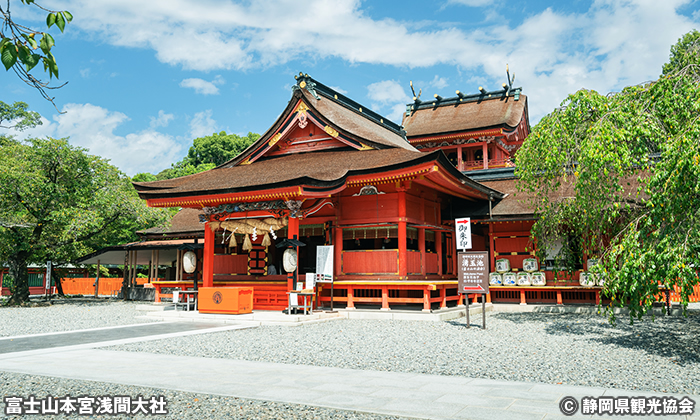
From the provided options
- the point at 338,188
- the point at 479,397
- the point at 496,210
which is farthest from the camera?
the point at 496,210

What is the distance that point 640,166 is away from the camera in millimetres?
9852

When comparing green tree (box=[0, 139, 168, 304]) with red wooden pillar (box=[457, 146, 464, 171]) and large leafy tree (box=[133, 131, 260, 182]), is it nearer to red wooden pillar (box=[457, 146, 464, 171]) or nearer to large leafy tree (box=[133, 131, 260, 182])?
red wooden pillar (box=[457, 146, 464, 171])

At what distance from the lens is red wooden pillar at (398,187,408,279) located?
1580 cm

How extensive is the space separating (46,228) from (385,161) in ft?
55.4

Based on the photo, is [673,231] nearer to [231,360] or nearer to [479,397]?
[479,397]

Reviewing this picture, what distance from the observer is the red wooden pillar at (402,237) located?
15797mm

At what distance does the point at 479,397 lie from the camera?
230 inches

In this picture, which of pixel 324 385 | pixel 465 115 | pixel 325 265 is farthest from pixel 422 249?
pixel 465 115

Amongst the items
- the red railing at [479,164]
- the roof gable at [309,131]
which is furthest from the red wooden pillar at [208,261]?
the red railing at [479,164]

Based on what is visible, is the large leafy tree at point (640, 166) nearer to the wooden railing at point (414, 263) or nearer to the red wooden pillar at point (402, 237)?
the red wooden pillar at point (402, 237)

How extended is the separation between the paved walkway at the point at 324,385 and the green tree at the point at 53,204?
14105 mm

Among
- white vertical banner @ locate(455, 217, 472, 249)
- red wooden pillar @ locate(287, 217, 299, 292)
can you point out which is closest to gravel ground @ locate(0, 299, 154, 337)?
red wooden pillar @ locate(287, 217, 299, 292)

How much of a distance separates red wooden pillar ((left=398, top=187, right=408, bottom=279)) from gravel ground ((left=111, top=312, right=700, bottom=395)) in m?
1.89

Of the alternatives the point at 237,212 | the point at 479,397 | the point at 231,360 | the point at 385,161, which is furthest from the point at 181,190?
the point at 479,397
